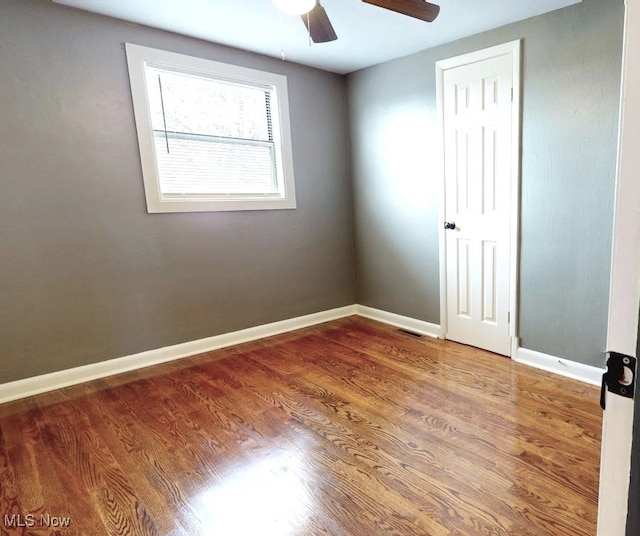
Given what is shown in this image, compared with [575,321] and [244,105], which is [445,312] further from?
[244,105]

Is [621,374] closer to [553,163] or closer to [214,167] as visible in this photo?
[553,163]

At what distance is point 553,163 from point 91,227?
10.2 ft

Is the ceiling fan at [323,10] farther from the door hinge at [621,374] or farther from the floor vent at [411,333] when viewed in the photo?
the floor vent at [411,333]

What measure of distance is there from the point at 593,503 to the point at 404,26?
2881 millimetres

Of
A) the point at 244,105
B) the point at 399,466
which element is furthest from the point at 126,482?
the point at 244,105

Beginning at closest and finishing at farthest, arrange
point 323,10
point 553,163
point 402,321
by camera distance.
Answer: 1. point 323,10
2. point 553,163
3. point 402,321

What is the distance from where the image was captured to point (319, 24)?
195 centimetres

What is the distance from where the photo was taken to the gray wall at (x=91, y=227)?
2.31 metres

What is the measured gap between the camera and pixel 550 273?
2553 millimetres

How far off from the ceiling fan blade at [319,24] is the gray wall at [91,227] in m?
1.26

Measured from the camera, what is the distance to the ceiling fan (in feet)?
5.74

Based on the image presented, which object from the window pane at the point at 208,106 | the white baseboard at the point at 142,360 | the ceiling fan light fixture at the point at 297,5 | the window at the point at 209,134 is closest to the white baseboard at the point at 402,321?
the white baseboard at the point at 142,360

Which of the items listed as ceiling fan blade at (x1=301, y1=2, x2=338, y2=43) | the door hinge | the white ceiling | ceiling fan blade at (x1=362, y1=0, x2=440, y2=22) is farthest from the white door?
the door hinge

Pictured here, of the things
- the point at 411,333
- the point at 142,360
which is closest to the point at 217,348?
the point at 142,360
